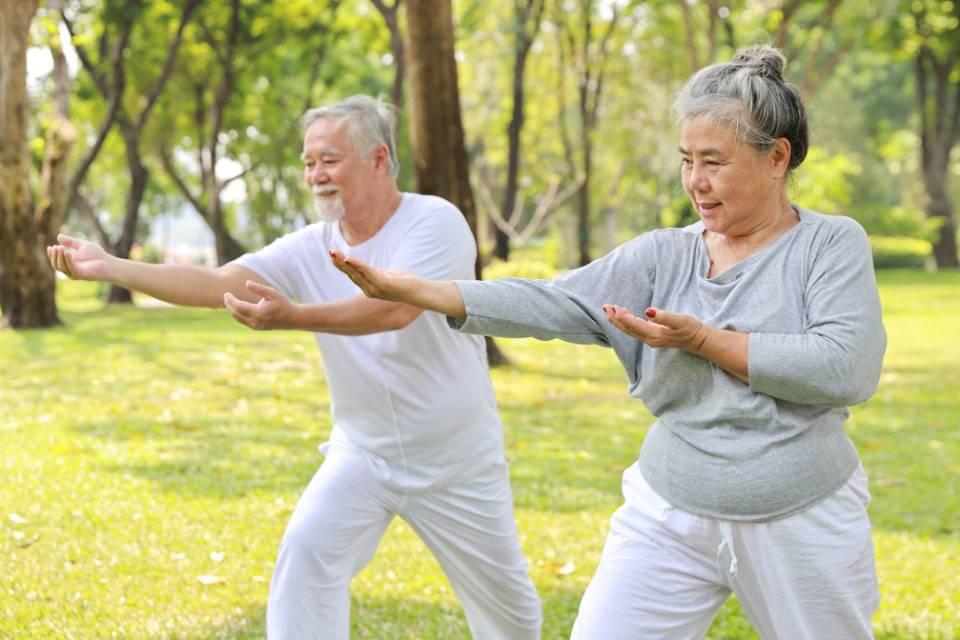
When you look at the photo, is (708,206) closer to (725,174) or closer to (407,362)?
(725,174)

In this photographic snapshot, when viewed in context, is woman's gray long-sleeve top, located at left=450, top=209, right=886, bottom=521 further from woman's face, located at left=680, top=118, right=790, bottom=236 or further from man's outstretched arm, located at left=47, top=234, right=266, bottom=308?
man's outstretched arm, located at left=47, top=234, right=266, bottom=308

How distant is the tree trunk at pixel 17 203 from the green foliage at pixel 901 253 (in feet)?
98.1

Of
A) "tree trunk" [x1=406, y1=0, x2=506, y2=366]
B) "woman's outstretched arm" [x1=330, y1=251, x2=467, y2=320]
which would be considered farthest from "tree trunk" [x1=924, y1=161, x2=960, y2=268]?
"woman's outstretched arm" [x1=330, y1=251, x2=467, y2=320]

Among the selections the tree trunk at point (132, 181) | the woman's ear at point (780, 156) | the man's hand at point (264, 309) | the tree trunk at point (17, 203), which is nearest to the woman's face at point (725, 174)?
the woman's ear at point (780, 156)

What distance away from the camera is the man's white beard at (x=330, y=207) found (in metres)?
4.31

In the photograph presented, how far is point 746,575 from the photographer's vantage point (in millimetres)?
3115

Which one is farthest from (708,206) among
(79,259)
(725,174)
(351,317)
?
(79,259)

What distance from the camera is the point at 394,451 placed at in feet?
14.0

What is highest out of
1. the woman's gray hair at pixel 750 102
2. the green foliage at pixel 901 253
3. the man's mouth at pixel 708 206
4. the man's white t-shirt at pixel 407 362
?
the woman's gray hair at pixel 750 102

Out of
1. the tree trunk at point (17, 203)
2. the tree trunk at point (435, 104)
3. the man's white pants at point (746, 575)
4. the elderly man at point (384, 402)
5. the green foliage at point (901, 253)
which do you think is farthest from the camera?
the green foliage at point (901, 253)

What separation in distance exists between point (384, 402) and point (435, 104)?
8.63 m

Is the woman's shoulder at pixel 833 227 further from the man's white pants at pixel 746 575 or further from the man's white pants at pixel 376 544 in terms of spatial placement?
the man's white pants at pixel 376 544

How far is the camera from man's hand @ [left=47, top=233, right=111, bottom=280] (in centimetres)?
379

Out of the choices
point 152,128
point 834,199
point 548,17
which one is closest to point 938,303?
point 834,199
